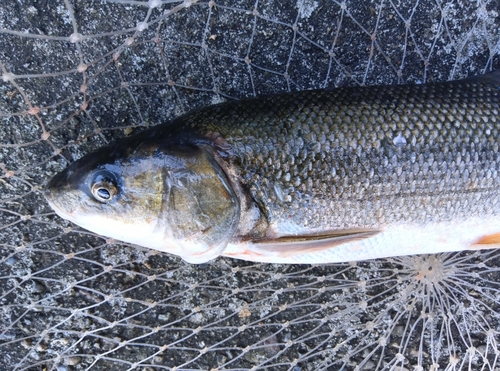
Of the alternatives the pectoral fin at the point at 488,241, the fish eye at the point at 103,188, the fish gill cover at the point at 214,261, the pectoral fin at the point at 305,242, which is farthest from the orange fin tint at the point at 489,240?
the fish eye at the point at 103,188

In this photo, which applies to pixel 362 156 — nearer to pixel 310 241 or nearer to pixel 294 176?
pixel 294 176

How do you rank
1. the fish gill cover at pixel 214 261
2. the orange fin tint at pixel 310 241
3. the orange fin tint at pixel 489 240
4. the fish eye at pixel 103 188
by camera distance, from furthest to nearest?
the fish gill cover at pixel 214 261, the orange fin tint at pixel 489 240, the orange fin tint at pixel 310 241, the fish eye at pixel 103 188

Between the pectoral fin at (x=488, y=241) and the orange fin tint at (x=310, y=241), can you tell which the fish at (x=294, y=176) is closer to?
the orange fin tint at (x=310, y=241)

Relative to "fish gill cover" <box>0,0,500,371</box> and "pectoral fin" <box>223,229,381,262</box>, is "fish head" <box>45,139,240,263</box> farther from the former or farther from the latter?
"fish gill cover" <box>0,0,500,371</box>

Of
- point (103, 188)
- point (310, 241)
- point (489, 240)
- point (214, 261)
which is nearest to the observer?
point (103, 188)

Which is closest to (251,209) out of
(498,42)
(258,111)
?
(258,111)

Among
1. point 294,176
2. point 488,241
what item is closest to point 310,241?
point 294,176
